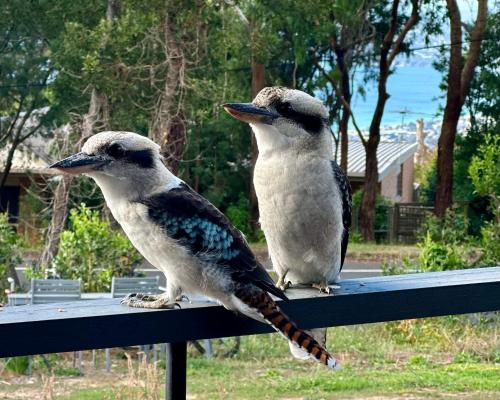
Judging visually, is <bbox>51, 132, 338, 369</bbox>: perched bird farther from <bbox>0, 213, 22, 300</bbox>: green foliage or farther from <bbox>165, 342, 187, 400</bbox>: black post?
<bbox>0, 213, 22, 300</bbox>: green foliage

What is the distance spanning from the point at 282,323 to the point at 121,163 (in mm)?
359

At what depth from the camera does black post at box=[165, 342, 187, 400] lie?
169 centimetres

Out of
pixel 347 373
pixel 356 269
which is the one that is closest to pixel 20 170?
pixel 356 269

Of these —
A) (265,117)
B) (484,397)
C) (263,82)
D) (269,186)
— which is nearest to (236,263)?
(265,117)

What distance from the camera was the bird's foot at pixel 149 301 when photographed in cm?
168

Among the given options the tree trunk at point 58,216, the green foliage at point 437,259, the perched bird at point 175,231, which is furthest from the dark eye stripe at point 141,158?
the tree trunk at point 58,216

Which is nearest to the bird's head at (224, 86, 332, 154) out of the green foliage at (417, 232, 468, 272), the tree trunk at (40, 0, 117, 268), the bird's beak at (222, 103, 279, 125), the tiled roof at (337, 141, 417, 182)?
the bird's beak at (222, 103, 279, 125)

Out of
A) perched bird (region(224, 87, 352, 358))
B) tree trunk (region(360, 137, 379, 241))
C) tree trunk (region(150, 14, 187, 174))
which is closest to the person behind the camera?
perched bird (region(224, 87, 352, 358))

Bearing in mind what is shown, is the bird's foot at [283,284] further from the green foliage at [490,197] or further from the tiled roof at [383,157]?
the tiled roof at [383,157]

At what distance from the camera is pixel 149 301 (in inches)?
68.3

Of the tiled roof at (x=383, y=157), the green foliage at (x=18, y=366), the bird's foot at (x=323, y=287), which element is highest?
the tiled roof at (x=383, y=157)

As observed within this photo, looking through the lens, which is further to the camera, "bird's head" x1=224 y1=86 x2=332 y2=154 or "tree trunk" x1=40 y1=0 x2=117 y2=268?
"tree trunk" x1=40 y1=0 x2=117 y2=268

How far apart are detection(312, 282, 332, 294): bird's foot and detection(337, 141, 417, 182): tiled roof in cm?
1928

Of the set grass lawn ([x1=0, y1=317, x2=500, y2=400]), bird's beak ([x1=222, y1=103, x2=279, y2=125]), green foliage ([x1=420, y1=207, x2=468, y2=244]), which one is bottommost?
grass lawn ([x1=0, y1=317, x2=500, y2=400])
